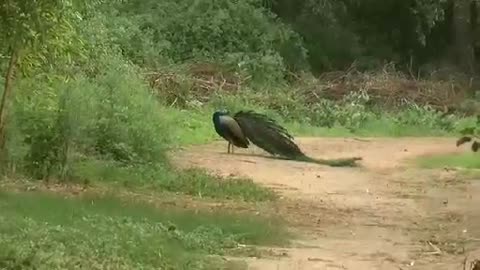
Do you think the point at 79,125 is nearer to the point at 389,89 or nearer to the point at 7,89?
the point at 7,89

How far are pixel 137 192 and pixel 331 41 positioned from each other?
62.2 ft

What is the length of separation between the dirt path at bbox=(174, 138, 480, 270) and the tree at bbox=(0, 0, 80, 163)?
312 cm

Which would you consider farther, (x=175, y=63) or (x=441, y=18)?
(x=441, y=18)

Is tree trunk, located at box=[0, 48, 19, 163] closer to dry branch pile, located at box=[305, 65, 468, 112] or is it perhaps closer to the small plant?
the small plant

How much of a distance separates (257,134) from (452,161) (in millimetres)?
3182

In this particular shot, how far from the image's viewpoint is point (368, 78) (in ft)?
90.0

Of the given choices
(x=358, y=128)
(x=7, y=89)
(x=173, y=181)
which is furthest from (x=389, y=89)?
(x=7, y=89)

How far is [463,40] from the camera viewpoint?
31234 millimetres

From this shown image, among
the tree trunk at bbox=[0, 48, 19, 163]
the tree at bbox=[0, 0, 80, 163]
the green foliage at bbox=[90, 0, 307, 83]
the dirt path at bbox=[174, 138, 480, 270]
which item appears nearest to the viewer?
the dirt path at bbox=[174, 138, 480, 270]

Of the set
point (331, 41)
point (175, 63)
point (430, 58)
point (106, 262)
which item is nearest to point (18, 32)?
point (106, 262)

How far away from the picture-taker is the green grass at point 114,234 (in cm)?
715

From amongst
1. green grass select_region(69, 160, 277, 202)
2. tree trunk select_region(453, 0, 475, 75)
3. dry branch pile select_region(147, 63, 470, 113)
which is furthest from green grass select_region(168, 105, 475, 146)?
tree trunk select_region(453, 0, 475, 75)

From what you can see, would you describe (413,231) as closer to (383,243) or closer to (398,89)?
(383,243)

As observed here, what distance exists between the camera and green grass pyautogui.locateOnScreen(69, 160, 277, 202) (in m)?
12.3
